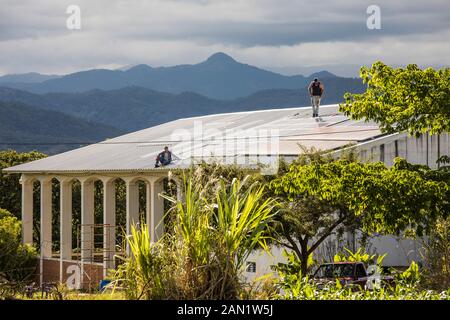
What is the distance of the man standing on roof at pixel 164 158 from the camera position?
129ft

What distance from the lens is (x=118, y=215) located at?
73312 mm

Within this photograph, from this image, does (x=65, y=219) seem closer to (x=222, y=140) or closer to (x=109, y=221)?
(x=109, y=221)

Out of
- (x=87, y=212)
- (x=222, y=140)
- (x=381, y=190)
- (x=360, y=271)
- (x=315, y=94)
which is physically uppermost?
(x=315, y=94)

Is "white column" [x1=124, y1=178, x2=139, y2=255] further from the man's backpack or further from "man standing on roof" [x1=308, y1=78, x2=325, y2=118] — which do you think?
the man's backpack

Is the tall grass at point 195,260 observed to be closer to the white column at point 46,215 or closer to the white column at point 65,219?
the white column at point 65,219

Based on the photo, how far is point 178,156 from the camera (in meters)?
39.7

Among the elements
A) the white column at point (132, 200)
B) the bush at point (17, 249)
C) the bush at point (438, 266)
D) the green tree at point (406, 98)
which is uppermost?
the green tree at point (406, 98)

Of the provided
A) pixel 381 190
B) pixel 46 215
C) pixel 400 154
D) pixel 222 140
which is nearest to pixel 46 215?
pixel 46 215

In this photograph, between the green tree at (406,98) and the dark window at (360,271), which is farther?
the dark window at (360,271)

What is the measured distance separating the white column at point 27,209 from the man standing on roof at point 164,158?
45.3ft

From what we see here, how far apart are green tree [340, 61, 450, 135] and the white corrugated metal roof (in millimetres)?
6681

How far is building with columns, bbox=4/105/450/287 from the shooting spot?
34031 mm

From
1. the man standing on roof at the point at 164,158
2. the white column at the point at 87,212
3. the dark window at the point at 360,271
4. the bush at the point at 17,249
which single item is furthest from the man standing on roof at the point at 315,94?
the dark window at the point at 360,271

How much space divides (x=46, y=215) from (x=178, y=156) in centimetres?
1432
